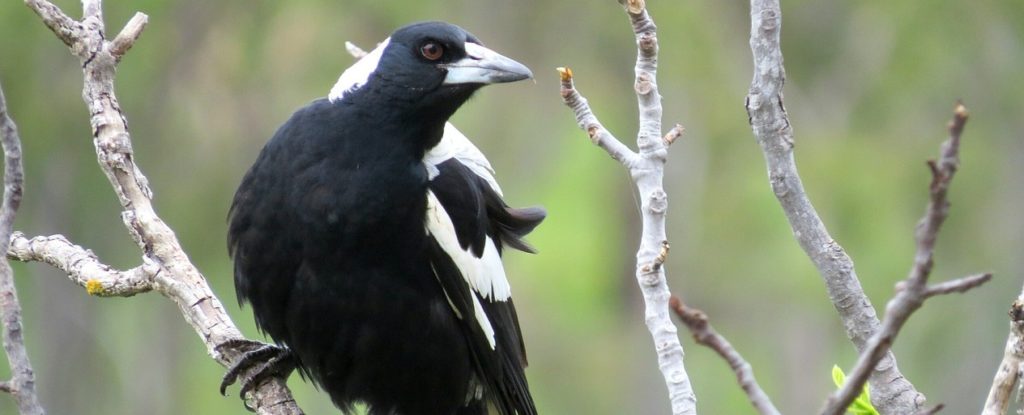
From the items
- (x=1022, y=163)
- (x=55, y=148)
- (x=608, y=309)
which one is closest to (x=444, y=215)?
(x=55, y=148)

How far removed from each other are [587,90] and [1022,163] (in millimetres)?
2991

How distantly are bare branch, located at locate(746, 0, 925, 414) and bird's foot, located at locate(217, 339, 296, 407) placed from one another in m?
1.48

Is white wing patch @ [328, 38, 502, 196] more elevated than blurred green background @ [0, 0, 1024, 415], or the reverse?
blurred green background @ [0, 0, 1024, 415]

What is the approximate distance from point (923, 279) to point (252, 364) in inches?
86.5

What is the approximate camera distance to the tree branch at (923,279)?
4.67 ft

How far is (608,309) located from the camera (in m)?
10.7

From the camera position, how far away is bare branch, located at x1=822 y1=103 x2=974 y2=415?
4.67ft

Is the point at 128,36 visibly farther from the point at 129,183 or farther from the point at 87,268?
the point at 87,268

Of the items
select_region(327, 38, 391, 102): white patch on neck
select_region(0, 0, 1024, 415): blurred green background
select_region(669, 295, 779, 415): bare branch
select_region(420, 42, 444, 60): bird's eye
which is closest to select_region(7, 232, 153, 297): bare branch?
select_region(327, 38, 391, 102): white patch on neck

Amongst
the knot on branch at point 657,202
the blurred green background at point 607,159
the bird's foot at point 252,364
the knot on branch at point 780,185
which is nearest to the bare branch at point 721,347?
the knot on branch at point 657,202

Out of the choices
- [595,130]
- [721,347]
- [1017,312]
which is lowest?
[721,347]

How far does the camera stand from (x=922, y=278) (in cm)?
146

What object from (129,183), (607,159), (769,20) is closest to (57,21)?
(129,183)

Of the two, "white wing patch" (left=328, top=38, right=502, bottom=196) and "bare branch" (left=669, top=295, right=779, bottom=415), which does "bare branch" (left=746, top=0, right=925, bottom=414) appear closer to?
"bare branch" (left=669, top=295, right=779, bottom=415)
